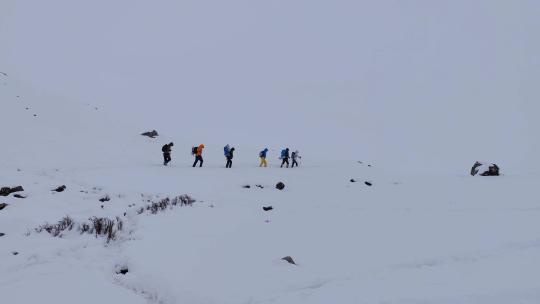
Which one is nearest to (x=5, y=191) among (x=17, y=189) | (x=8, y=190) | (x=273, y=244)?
(x=8, y=190)

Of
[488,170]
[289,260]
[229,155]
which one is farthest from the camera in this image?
[229,155]

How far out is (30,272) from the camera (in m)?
7.86

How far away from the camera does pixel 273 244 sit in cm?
1056

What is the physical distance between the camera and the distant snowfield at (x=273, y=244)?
7.48 metres

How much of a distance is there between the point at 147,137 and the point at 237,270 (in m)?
33.5

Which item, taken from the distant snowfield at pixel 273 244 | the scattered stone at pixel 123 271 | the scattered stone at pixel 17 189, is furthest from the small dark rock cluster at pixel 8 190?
the scattered stone at pixel 123 271

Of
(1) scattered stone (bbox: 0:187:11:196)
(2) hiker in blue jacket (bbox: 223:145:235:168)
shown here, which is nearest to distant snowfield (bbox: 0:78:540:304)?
(1) scattered stone (bbox: 0:187:11:196)

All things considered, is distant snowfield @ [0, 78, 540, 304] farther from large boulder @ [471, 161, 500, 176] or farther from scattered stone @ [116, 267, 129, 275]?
large boulder @ [471, 161, 500, 176]

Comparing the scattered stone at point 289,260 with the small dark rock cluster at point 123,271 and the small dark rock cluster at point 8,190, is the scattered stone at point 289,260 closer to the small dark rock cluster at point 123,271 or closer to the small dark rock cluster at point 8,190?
the small dark rock cluster at point 123,271

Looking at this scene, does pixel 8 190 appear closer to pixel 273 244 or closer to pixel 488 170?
pixel 273 244

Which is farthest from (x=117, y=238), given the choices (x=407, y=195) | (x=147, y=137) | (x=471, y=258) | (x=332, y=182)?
(x=147, y=137)

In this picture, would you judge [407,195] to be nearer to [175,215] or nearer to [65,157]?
[175,215]

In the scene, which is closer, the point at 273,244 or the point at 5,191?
the point at 273,244

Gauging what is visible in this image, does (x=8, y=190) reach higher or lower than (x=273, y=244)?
higher
